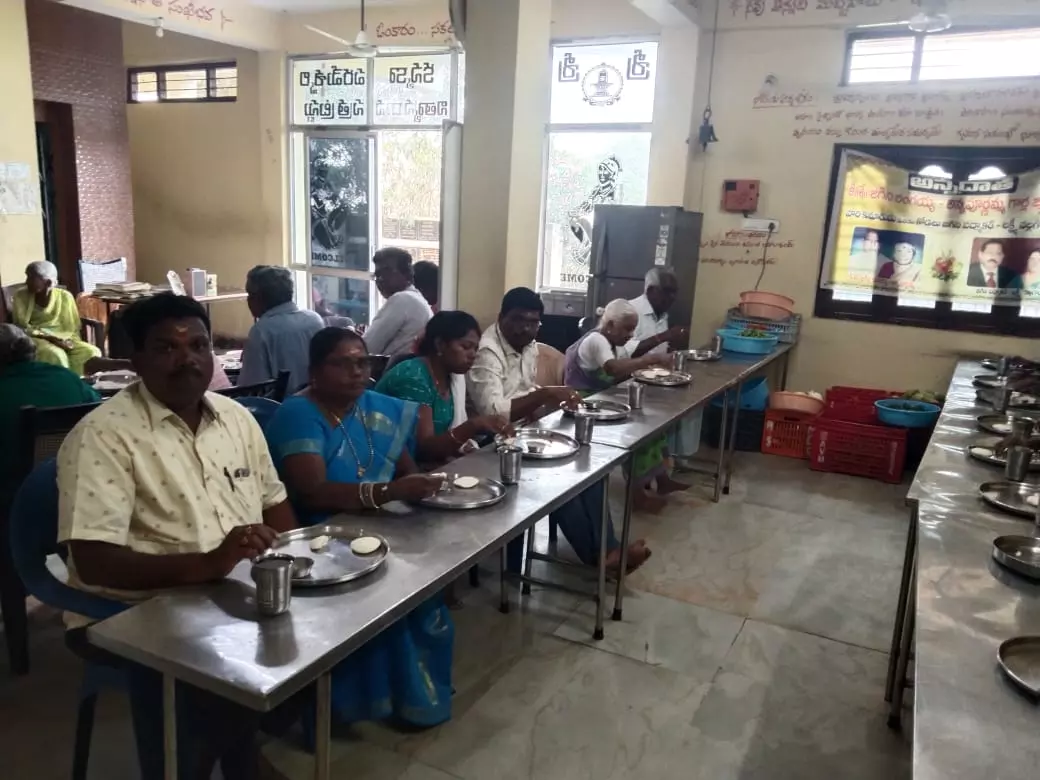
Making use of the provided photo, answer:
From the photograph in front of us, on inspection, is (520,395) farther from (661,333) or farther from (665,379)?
(661,333)

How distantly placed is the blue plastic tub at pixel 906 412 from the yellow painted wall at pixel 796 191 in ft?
1.91

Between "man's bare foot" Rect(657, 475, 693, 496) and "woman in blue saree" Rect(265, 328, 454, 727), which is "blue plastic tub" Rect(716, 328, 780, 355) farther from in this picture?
"woman in blue saree" Rect(265, 328, 454, 727)

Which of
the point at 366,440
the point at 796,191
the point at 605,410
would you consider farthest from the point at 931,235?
the point at 366,440

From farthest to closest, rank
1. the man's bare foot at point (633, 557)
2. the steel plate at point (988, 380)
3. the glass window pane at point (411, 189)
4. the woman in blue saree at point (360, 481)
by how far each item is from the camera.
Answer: the glass window pane at point (411, 189) < the steel plate at point (988, 380) < the man's bare foot at point (633, 557) < the woman in blue saree at point (360, 481)

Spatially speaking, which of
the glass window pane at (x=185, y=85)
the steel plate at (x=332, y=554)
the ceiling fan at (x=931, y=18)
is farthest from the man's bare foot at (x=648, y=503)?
the glass window pane at (x=185, y=85)

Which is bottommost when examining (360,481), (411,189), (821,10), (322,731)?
(322,731)

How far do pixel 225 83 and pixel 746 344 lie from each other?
20.2 ft

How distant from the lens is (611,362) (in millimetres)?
4215

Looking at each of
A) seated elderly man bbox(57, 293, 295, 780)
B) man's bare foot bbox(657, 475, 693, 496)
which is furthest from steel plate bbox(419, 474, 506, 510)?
man's bare foot bbox(657, 475, 693, 496)

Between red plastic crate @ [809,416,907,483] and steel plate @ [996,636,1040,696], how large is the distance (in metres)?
3.79

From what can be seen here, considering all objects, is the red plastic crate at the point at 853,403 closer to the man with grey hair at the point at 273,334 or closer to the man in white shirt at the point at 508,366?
the man in white shirt at the point at 508,366

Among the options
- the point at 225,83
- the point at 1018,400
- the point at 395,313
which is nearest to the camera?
the point at 1018,400

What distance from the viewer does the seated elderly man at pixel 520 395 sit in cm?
328

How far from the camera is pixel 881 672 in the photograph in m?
2.86
